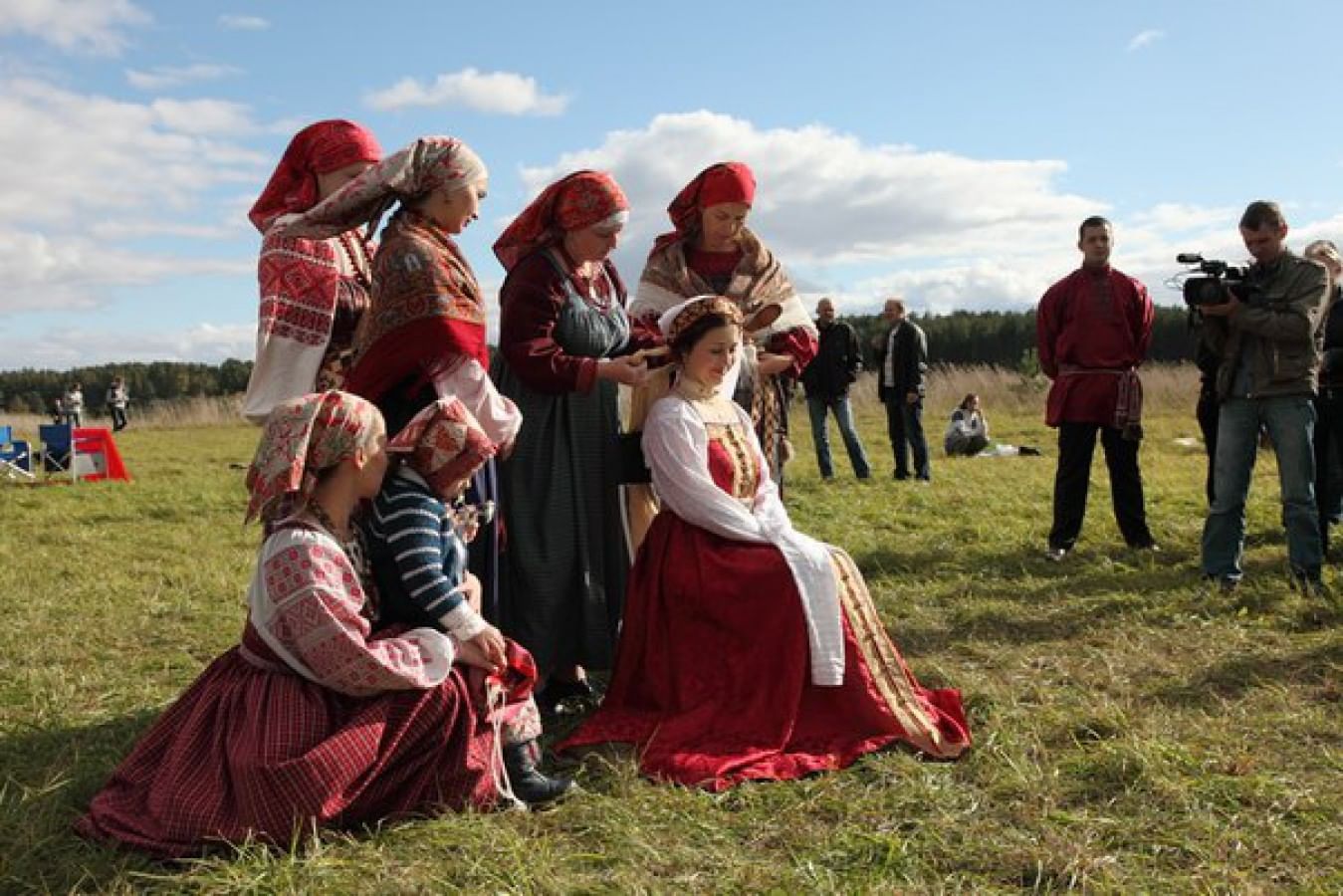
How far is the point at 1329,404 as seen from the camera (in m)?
6.66

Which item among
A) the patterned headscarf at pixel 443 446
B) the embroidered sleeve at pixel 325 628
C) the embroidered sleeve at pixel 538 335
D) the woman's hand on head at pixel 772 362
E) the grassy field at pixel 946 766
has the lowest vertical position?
the grassy field at pixel 946 766

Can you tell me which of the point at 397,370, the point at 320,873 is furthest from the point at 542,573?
the point at 320,873

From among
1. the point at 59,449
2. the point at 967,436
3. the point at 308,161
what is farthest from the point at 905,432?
the point at 59,449

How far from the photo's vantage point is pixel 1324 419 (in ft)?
22.0

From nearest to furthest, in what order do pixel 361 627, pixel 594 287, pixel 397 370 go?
pixel 361 627 < pixel 397 370 < pixel 594 287

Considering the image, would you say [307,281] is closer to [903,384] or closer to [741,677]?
[741,677]

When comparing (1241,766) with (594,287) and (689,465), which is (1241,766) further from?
(594,287)

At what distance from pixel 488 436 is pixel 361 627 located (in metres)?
0.75

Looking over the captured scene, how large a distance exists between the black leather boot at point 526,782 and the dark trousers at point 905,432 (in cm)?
783

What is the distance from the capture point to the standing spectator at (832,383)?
11.2 meters

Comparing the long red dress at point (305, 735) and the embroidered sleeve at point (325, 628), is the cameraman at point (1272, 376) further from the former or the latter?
the embroidered sleeve at point (325, 628)

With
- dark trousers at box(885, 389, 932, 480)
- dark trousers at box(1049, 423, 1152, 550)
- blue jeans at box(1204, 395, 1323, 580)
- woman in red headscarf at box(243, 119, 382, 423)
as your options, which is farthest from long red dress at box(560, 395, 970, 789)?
dark trousers at box(885, 389, 932, 480)

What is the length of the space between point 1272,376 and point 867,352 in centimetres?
3213

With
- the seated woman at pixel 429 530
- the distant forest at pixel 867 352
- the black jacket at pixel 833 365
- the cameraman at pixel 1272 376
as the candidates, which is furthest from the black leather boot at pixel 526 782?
the distant forest at pixel 867 352
